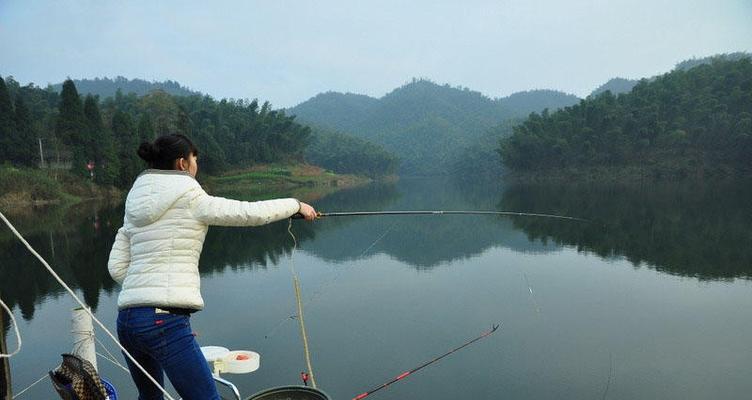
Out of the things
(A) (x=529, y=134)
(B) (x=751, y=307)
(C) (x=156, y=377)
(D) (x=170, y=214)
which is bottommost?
(B) (x=751, y=307)

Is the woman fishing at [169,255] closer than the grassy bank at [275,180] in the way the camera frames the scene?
Yes

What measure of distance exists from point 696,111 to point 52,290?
254 feet

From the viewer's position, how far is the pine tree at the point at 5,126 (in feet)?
124

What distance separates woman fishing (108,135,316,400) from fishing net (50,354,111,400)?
22.5 inches

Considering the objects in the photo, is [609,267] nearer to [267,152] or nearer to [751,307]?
[751,307]

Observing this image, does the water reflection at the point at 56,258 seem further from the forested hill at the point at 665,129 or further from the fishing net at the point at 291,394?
the forested hill at the point at 665,129

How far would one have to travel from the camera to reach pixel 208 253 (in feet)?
50.6

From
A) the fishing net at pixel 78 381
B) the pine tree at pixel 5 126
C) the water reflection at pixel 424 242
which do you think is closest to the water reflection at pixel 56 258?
the water reflection at pixel 424 242

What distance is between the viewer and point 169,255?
236cm

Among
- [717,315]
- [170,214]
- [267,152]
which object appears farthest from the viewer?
[267,152]

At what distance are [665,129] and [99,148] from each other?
72.6 meters

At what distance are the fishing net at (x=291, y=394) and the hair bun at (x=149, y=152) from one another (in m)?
1.87

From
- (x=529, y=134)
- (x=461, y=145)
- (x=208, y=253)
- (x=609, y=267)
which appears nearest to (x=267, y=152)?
(x=529, y=134)

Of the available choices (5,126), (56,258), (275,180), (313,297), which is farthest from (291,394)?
(275,180)
